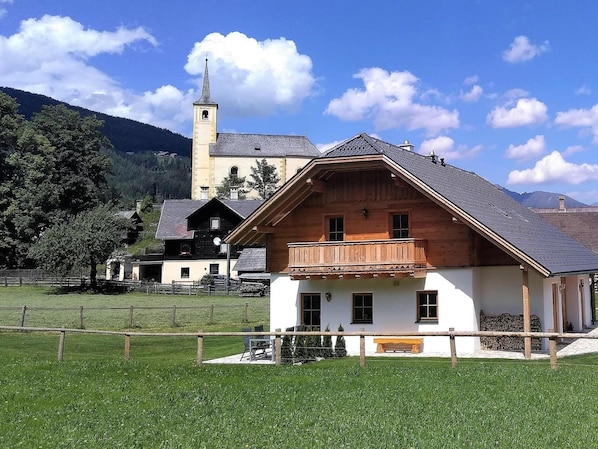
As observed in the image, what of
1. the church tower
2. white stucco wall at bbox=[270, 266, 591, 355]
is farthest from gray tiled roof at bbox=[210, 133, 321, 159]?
white stucco wall at bbox=[270, 266, 591, 355]

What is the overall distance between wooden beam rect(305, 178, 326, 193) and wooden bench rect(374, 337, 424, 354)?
18.0ft

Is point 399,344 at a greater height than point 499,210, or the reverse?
point 499,210

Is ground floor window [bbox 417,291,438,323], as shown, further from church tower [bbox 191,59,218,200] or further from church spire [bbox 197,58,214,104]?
church spire [bbox 197,58,214,104]

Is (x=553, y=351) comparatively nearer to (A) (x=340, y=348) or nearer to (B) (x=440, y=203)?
(B) (x=440, y=203)

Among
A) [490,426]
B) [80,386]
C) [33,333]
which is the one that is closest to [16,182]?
[33,333]

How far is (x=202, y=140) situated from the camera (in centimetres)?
9838

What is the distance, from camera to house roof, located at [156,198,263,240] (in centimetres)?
5944

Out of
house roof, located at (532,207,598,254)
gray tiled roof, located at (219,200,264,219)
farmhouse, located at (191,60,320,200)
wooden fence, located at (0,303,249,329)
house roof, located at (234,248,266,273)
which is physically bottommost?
wooden fence, located at (0,303,249,329)

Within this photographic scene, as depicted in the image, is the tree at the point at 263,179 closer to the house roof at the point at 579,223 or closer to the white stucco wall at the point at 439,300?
the house roof at the point at 579,223

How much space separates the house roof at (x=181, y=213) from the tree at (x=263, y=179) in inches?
1029

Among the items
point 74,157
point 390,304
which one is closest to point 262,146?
point 74,157

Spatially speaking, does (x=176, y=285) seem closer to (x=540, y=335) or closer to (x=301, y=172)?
(x=301, y=172)

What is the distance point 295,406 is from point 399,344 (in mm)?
11299

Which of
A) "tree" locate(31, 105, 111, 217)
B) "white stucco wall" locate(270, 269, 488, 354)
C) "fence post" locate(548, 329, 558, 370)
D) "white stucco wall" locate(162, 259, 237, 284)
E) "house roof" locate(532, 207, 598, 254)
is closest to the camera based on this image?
"fence post" locate(548, 329, 558, 370)
